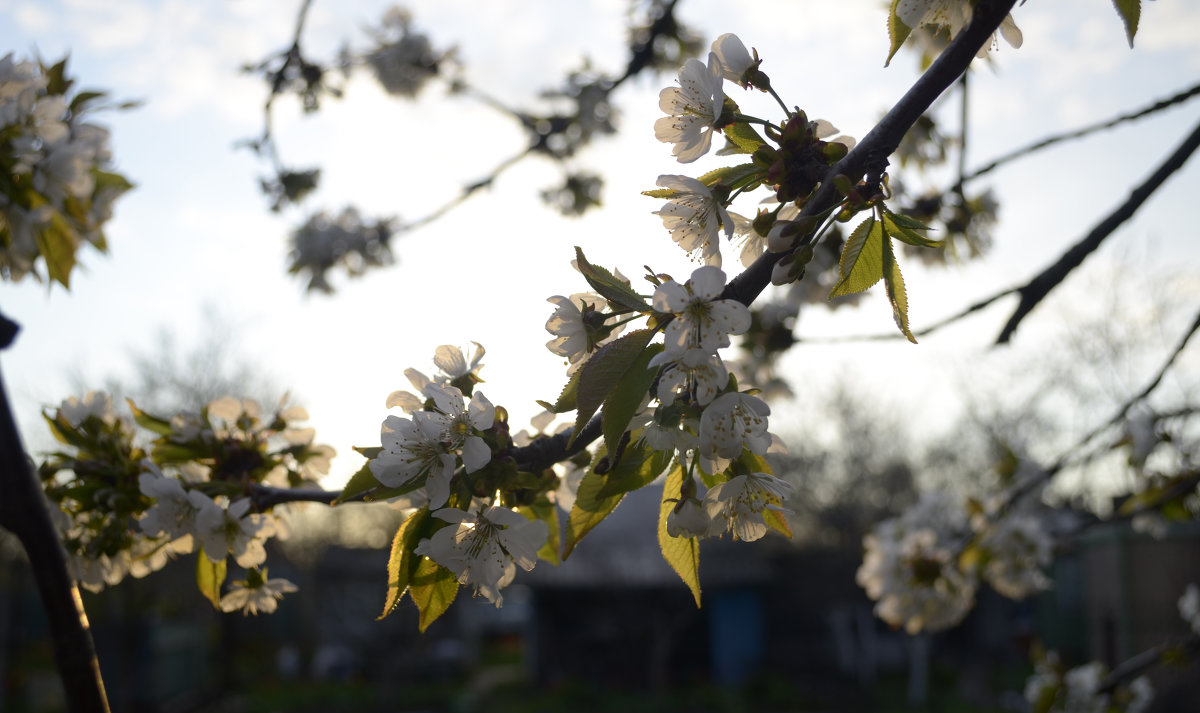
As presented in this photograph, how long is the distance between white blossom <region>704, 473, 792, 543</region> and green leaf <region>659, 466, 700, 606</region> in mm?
40

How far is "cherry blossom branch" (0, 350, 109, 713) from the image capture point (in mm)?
924

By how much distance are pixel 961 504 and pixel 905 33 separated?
9.98 feet

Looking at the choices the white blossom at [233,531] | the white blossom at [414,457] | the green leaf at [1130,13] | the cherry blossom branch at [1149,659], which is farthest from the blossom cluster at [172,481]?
the cherry blossom branch at [1149,659]

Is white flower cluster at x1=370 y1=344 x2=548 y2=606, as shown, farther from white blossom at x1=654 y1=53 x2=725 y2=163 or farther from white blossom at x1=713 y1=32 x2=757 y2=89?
white blossom at x1=713 y1=32 x2=757 y2=89

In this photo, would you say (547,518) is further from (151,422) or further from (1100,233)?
(1100,233)

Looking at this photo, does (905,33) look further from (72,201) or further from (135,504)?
(72,201)

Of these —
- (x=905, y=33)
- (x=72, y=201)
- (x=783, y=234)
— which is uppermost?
(x=72, y=201)

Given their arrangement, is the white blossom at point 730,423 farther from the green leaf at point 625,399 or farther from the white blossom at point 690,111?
the white blossom at point 690,111

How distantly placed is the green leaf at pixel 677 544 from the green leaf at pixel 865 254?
26 cm

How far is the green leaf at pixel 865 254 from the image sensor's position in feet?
2.68

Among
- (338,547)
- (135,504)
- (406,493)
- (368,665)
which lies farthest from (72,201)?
(338,547)

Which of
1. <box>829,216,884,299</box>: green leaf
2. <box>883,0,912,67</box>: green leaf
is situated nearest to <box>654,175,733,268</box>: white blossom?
<box>829,216,884,299</box>: green leaf

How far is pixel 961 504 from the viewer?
3438mm

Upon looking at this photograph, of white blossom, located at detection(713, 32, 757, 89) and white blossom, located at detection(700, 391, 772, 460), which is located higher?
white blossom, located at detection(713, 32, 757, 89)
